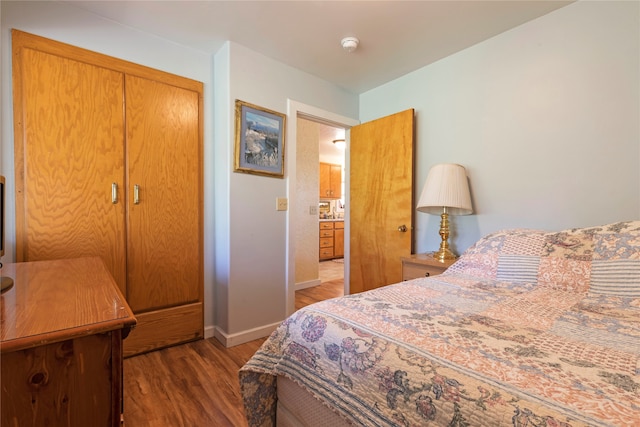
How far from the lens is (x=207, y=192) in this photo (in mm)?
2336

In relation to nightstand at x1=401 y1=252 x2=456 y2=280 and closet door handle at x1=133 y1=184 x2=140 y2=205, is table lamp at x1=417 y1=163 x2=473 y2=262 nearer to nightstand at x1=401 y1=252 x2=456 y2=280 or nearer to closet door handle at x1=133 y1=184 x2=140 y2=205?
nightstand at x1=401 y1=252 x2=456 y2=280

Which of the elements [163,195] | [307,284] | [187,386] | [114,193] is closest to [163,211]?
[163,195]

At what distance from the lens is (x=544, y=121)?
1851 mm

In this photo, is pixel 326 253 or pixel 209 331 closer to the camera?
pixel 209 331

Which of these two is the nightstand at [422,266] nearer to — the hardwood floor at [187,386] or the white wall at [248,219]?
the white wall at [248,219]

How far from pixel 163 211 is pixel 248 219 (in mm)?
607

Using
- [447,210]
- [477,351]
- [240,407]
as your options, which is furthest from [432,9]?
[240,407]

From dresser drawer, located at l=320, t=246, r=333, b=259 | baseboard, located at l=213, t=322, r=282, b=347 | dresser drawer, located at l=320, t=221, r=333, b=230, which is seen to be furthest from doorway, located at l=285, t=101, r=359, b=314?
dresser drawer, located at l=320, t=246, r=333, b=259

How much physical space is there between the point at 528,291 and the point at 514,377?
0.83 meters

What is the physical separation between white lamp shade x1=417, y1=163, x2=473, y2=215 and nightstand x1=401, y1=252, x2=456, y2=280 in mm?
386

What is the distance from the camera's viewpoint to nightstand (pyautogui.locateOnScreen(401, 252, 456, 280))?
1.89 meters

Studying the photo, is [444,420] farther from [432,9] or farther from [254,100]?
[254,100]

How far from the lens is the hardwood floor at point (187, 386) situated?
1.41 meters

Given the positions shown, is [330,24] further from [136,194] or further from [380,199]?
[136,194]
